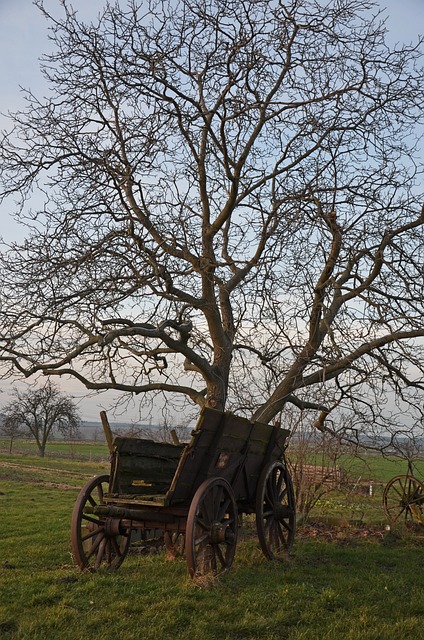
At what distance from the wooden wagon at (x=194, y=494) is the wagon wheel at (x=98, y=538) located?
11mm

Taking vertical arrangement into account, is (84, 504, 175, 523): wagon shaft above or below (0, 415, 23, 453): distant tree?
below

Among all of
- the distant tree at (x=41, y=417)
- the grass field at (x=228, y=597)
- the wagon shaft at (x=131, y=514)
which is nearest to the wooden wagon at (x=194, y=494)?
the wagon shaft at (x=131, y=514)

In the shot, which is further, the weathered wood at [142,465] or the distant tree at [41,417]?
the distant tree at [41,417]

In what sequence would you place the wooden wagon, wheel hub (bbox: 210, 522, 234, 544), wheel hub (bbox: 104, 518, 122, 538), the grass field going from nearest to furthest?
the grass field < the wooden wagon < wheel hub (bbox: 210, 522, 234, 544) < wheel hub (bbox: 104, 518, 122, 538)

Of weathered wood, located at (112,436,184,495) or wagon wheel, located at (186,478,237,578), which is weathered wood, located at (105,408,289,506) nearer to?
weathered wood, located at (112,436,184,495)

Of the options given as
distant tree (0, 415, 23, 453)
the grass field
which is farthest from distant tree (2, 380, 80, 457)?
the grass field

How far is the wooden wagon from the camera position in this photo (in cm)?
638

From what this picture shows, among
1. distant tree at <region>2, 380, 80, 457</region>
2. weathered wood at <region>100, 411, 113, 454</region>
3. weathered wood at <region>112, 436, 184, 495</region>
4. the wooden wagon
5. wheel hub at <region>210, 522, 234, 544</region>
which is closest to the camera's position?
the wooden wagon

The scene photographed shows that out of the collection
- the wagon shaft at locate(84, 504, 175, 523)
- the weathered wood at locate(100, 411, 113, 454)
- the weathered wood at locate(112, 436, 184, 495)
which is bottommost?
the wagon shaft at locate(84, 504, 175, 523)

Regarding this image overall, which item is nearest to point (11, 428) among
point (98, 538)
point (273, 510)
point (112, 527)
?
point (273, 510)

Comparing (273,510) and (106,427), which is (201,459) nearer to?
(106,427)

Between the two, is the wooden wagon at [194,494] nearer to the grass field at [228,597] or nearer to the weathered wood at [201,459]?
the weathered wood at [201,459]

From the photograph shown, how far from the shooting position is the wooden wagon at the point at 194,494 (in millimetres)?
6383

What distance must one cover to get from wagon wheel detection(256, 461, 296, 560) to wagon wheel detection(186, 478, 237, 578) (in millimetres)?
714
